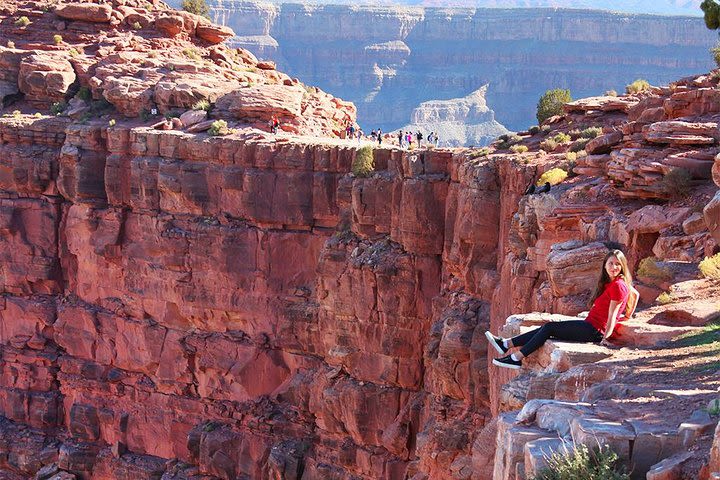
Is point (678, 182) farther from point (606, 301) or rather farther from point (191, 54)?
point (191, 54)

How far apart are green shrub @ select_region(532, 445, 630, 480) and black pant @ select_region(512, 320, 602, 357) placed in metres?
5.08

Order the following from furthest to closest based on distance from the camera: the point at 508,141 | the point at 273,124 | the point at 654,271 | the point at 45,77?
the point at 45,77
the point at 273,124
the point at 508,141
the point at 654,271

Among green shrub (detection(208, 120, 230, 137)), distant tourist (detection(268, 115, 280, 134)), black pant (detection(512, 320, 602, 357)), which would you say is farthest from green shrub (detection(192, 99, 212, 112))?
black pant (detection(512, 320, 602, 357))

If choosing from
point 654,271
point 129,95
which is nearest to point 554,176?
point 654,271

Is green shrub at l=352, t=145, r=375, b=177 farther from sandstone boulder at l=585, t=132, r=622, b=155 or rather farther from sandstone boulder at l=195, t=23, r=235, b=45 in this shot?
sandstone boulder at l=195, t=23, r=235, b=45

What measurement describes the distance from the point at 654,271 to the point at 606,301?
3.34 meters

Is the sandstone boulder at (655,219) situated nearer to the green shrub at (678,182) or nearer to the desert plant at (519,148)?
the green shrub at (678,182)

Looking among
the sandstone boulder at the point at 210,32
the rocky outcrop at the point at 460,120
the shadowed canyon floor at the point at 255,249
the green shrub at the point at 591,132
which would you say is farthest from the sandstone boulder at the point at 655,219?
the rocky outcrop at the point at 460,120

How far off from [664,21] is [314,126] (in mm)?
78475

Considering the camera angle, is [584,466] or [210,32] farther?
[210,32]

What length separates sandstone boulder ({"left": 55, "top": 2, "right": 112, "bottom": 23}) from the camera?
55281mm

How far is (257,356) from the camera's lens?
150ft

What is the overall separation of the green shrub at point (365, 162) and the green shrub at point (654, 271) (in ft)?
68.1

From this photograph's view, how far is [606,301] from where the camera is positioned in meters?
16.9
